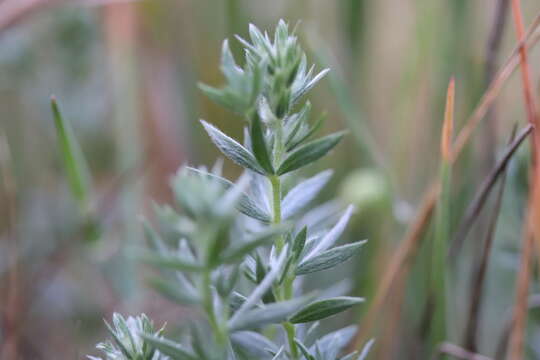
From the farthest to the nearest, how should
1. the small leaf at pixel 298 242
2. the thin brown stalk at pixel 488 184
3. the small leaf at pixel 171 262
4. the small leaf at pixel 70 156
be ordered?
the small leaf at pixel 70 156, the thin brown stalk at pixel 488 184, the small leaf at pixel 298 242, the small leaf at pixel 171 262

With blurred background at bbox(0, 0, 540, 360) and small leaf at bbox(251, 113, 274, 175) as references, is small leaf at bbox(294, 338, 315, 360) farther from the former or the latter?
blurred background at bbox(0, 0, 540, 360)

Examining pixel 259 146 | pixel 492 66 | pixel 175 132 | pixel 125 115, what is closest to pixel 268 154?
pixel 259 146

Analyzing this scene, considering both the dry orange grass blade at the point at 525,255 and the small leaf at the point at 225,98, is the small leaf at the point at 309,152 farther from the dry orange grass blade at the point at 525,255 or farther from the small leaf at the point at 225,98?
the dry orange grass blade at the point at 525,255

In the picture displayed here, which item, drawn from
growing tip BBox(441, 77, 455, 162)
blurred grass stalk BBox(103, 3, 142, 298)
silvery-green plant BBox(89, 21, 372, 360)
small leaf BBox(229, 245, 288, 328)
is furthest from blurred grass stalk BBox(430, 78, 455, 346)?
blurred grass stalk BBox(103, 3, 142, 298)

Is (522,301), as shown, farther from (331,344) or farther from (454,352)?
(331,344)

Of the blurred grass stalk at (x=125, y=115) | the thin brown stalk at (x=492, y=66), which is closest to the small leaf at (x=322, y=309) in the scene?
the thin brown stalk at (x=492, y=66)

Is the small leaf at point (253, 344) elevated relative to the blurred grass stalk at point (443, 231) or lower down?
lower down
